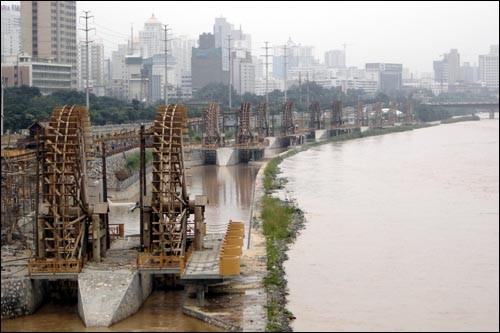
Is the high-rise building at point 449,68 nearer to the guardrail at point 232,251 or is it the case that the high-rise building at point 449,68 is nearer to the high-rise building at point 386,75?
the high-rise building at point 386,75

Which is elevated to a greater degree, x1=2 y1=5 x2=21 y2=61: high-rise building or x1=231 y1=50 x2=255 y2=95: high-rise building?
x1=2 y1=5 x2=21 y2=61: high-rise building

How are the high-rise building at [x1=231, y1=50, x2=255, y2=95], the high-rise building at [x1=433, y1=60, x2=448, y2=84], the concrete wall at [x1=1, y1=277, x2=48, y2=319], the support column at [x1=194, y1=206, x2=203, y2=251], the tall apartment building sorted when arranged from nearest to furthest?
the concrete wall at [x1=1, y1=277, x2=48, y2=319]
the support column at [x1=194, y1=206, x2=203, y2=251]
the tall apartment building
the high-rise building at [x1=231, y1=50, x2=255, y2=95]
the high-rise building at [x1=433, y1=60, x2=448, y2=84]

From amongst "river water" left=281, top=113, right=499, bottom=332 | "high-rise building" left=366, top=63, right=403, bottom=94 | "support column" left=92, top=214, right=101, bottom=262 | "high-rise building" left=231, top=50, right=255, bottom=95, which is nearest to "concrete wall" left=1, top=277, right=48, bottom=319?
"support column" left=92, top=214, right=101, bottom=262

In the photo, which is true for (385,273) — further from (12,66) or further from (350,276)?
(12,66)

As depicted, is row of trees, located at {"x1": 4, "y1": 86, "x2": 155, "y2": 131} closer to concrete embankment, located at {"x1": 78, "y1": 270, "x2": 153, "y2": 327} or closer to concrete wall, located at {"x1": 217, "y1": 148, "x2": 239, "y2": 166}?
concrete wall, located at {"x1": 217, "y1": 148, "x2": 239, "y2": 166}

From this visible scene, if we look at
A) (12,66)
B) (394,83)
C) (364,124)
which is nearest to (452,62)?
(394,83)

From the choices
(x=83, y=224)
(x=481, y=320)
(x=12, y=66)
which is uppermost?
(x=12, y=66)
